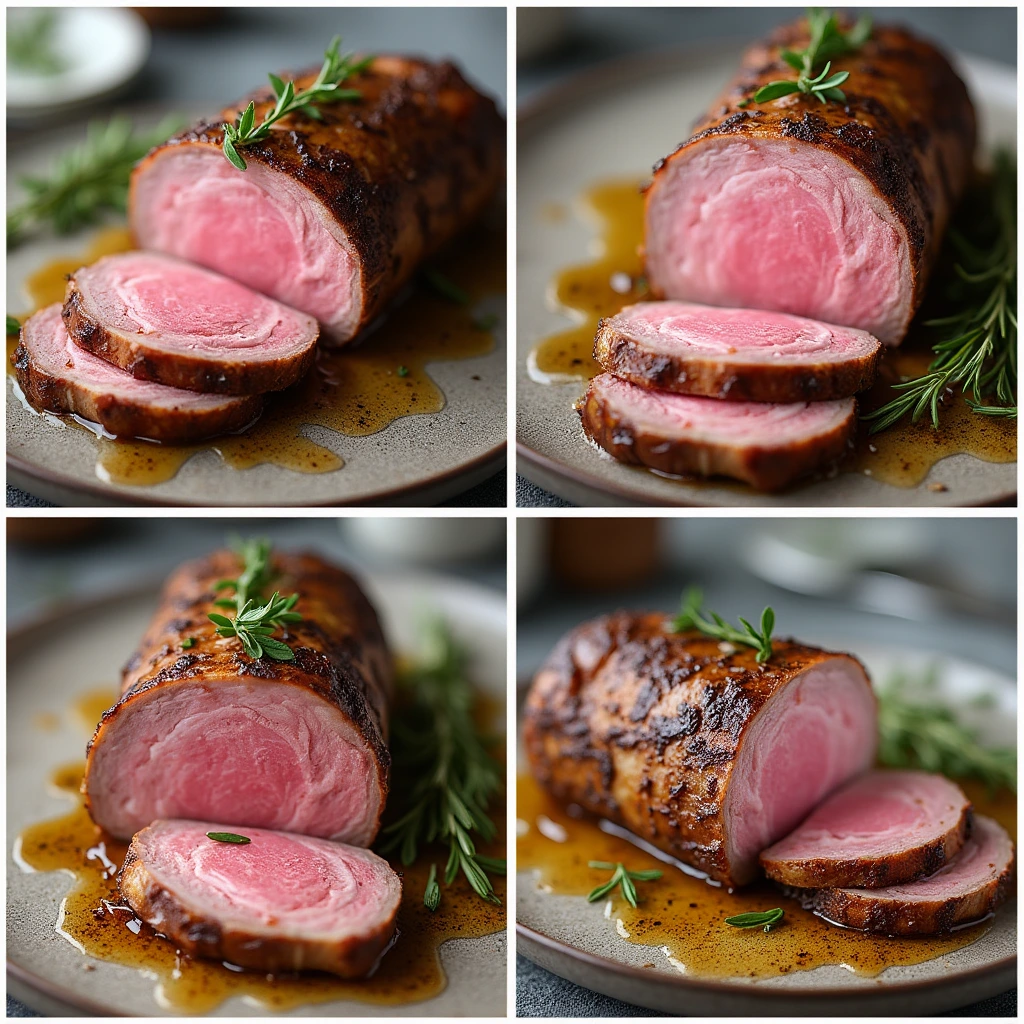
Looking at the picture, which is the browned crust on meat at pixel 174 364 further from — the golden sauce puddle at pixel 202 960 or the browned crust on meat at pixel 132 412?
the golden sauce puddle at pixel 202 960

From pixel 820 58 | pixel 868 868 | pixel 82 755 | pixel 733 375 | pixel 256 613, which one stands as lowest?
pixel 82 755

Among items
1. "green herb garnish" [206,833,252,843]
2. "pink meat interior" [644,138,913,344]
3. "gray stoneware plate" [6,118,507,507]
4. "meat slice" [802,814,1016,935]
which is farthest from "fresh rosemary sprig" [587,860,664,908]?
"pink meat interior" [644,138,913,344]

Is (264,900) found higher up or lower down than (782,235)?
lower down

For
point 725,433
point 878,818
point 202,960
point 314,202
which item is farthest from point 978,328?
point 202,960

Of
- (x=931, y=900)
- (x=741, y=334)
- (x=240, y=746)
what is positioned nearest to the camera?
(x=931, y=900)

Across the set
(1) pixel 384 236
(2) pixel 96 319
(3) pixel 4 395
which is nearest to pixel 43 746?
(3) pixel 4 395

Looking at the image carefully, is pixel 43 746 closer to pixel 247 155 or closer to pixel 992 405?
pixel 247 155

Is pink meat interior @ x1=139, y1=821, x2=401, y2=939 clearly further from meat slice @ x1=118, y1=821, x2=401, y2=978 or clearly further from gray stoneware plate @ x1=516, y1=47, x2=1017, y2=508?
gray stoneware plate @ x1=516, y1=47, x2=1017, y2=508

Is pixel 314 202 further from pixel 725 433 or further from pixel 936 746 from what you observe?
pixel 936 746

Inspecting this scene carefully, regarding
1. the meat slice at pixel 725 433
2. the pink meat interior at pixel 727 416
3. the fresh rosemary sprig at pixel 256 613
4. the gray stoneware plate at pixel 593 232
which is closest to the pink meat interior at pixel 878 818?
the gray stoneware plate at pixel 593 232
